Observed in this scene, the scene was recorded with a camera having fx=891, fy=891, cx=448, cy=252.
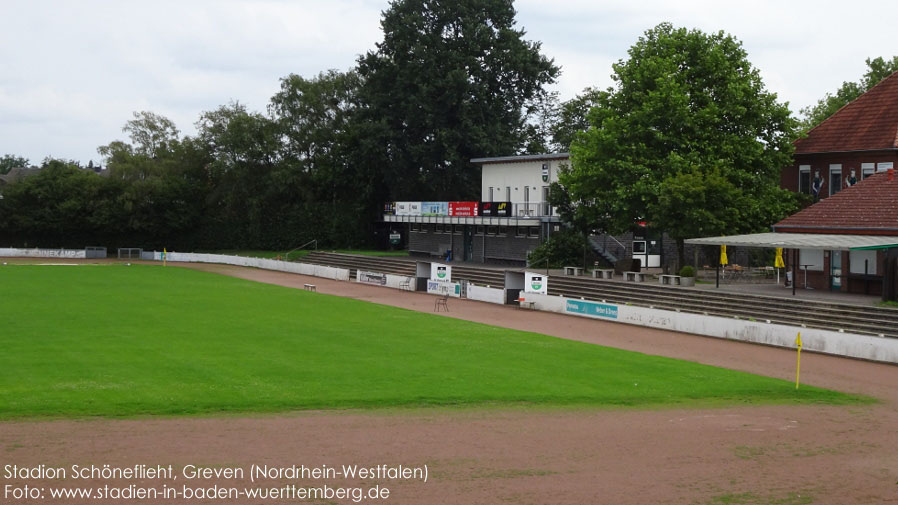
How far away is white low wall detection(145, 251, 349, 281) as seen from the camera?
66.0 metres

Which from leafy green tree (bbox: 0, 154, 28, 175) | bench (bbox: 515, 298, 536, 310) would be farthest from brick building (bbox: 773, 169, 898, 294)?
leafy green tree (bbox: 0, 154, 28, 175)

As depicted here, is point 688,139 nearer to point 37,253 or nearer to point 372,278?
point 372,278

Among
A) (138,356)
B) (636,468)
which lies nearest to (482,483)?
(636,468)

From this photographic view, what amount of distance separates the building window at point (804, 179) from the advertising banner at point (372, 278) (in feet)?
88.3

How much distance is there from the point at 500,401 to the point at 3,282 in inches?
1576

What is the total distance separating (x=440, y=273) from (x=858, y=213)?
23.9 metres

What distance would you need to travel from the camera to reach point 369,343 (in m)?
30.4

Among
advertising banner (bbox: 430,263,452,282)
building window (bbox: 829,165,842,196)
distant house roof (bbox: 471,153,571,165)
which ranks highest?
distant house roof (bbox: 471,153,571,165)

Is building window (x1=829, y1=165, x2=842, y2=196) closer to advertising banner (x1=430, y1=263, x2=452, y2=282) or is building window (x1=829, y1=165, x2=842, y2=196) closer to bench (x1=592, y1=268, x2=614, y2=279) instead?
bench (x1=592, y1=268, x2=614, y2=279)

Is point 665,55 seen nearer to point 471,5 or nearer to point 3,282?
point 471,5

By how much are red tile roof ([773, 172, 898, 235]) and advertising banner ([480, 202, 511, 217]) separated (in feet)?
69.2

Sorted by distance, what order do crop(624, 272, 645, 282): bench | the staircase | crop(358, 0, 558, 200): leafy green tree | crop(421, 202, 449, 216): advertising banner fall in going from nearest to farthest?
crop(624, 272, 645, 282): bench
the staircase
crop(421, 202, 449, 216): advertising banner
crop(358, 0, 558, 200): leafy green tree

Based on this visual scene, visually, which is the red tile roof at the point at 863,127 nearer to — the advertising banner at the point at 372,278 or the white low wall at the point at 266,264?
the advertising banner at the point at 372,278

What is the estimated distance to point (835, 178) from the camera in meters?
51.4
